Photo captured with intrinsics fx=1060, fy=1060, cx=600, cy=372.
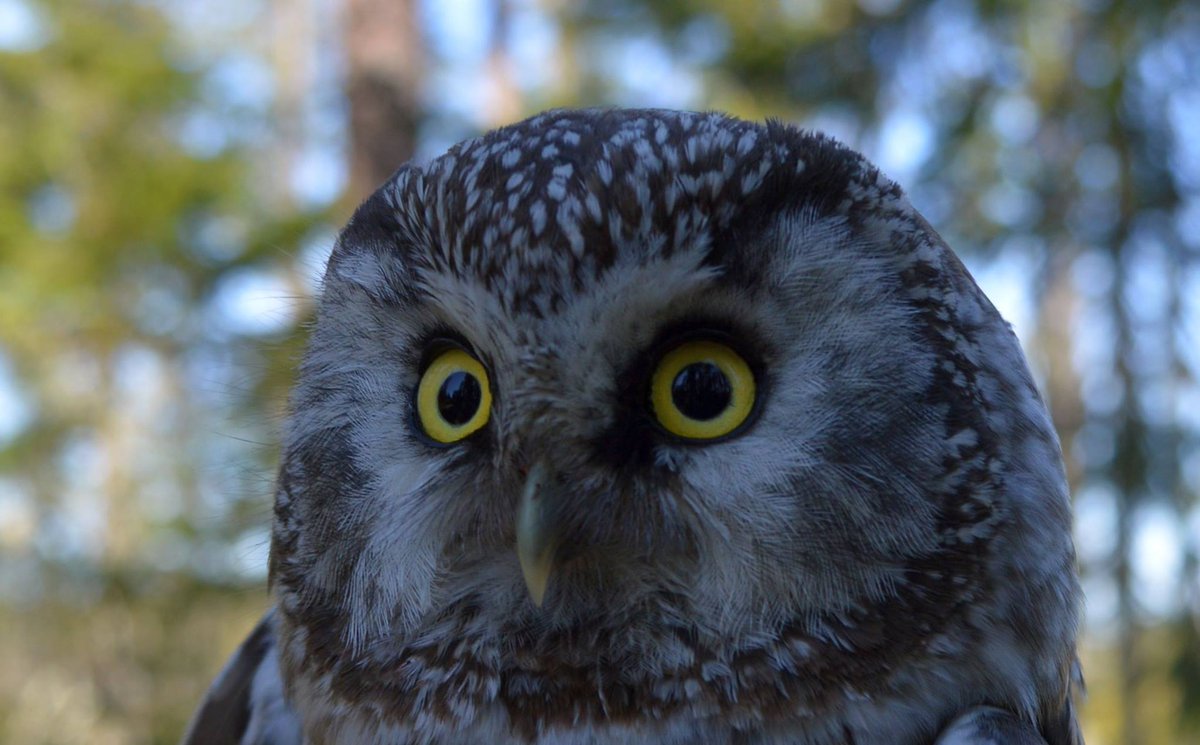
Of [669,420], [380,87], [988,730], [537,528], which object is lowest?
[988,730]

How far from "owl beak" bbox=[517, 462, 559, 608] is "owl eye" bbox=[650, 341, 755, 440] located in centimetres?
18

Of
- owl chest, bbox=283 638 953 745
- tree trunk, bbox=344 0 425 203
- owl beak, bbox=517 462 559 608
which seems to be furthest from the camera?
tree trunk, bbox=344 0 425 203

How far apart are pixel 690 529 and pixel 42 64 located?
32.7 feet

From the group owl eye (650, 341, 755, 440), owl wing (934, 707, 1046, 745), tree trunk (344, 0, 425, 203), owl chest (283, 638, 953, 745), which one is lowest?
owl wing (934, 707, 1046, 745)

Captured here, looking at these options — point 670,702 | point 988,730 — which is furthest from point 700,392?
point 988,730

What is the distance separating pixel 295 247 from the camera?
20.4 ft

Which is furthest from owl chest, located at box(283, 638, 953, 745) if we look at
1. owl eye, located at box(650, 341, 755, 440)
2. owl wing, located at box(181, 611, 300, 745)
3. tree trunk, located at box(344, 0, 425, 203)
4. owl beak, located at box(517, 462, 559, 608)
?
tree trunk, located at box(344, 0, 425, 203)

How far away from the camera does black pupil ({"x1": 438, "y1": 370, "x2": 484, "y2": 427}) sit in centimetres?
148

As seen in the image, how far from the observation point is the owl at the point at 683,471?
140 cm

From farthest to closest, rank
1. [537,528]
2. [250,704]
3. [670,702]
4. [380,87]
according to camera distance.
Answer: [380,87] → [250,704] → [670,702] → [537,528]

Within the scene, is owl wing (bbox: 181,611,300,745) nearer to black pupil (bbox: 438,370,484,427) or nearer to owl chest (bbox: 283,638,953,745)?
owl chest (bbox: 283,638,953,745)

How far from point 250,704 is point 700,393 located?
1.27 metres

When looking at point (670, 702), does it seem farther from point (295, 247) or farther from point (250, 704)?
point (295, 247)

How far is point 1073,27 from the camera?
389cm
